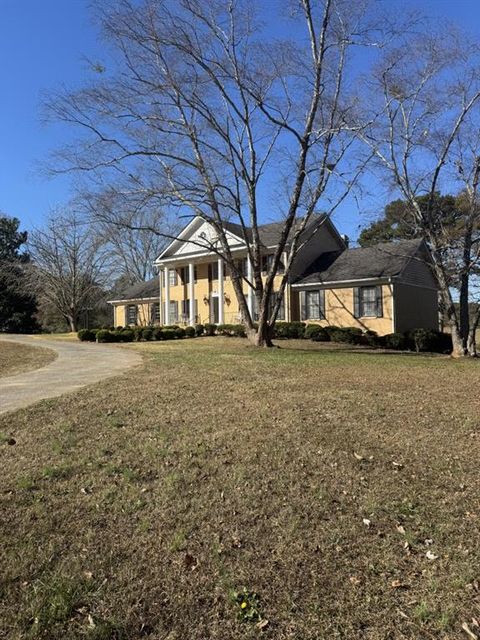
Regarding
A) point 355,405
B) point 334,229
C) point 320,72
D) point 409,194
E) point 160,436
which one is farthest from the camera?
point 334,229

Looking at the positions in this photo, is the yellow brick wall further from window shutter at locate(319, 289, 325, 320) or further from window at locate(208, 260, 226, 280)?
window at locate(208, 260, 226, 280)

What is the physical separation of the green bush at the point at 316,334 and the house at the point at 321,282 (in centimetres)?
228

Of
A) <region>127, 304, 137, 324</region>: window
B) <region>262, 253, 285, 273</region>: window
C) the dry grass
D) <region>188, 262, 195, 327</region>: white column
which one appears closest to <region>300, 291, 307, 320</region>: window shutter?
<region>262, 253, 285, 273</region>: window

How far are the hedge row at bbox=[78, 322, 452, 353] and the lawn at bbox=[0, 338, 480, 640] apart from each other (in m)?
17.2

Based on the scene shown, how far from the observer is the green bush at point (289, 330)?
86.8 ft

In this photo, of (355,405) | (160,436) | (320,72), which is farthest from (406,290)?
(160,436)

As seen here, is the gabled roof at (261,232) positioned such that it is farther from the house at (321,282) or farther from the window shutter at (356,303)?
the window shutter at (356,303)

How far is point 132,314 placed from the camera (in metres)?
43.6

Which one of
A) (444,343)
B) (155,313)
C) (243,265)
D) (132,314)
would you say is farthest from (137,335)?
(132,314)

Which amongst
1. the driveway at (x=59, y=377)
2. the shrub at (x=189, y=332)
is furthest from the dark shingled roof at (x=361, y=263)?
the driveway at (x=59, y=377)

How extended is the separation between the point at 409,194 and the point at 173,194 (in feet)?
29.3

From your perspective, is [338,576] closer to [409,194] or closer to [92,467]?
[92,467]

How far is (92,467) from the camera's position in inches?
201

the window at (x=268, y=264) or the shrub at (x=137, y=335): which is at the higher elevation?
the window at (x=268, y=264)
